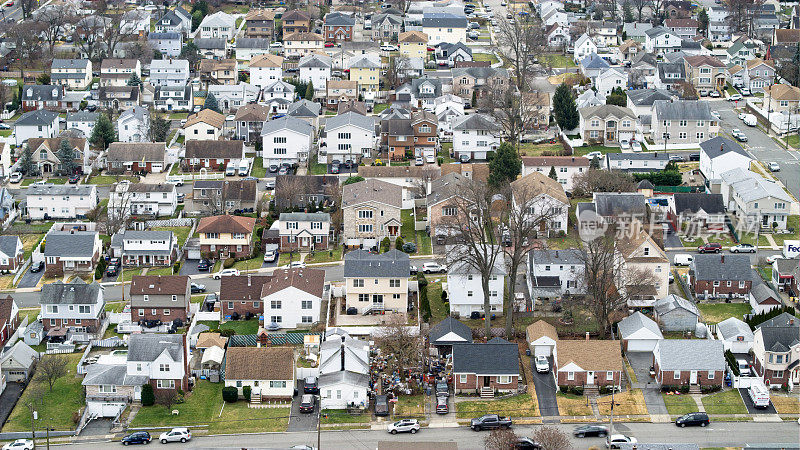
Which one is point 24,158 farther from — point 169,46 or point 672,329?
point 672,329

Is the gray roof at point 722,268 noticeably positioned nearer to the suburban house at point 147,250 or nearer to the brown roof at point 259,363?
the brown roof at point 259,363

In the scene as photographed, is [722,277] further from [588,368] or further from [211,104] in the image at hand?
[211,104]

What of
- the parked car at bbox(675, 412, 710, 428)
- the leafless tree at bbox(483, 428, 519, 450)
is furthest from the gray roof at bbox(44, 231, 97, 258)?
the parked car at bbox(675, 412, 710, 428)

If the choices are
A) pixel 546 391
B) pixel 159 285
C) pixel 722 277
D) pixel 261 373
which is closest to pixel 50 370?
pixel 159 285

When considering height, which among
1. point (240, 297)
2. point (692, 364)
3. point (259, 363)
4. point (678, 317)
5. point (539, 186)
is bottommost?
point (692, 364)

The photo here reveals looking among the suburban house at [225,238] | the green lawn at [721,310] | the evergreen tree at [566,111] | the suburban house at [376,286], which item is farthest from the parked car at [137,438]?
the evergreen tree at [566,111]

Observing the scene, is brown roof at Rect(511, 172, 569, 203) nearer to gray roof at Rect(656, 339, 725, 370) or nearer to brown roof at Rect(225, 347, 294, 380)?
gray roof at Rect(656, 339, 725, 370)

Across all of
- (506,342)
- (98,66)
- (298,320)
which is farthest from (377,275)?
(98,66)
